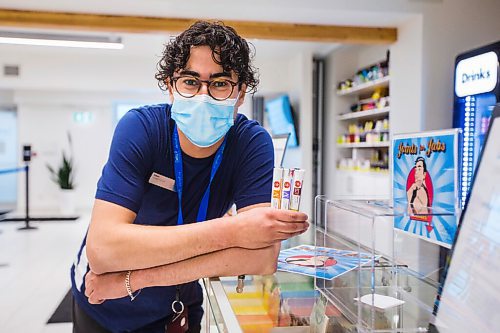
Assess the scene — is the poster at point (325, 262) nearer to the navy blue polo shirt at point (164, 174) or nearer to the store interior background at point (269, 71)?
the navy blue polo shirt at point (164, 174)

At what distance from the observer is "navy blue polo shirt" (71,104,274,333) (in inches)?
48.8

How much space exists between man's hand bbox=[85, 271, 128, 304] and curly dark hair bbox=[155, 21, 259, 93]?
62 centimetres

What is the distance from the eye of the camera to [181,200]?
1322 millimetres

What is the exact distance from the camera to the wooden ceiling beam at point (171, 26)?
443 cm

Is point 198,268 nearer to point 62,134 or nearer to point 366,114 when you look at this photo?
point 366,114

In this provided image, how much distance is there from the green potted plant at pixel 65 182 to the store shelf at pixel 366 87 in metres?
5.51

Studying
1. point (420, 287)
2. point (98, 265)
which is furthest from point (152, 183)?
point (420, 287)

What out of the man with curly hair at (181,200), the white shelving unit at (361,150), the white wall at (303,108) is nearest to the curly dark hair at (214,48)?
the man with curly hair at (181,200)

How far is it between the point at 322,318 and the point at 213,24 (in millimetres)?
907

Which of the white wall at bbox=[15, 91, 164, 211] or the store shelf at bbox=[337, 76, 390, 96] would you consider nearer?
the store shelf at bbox=[337, 76, 390, 96]

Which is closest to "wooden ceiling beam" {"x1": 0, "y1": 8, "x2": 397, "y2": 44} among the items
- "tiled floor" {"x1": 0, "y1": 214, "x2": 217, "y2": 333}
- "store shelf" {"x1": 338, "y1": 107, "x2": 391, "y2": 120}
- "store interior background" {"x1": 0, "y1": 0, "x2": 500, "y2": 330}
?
"store interior background" {"x1": 0, "y1": 0, "x2": 500, "y2": 330}

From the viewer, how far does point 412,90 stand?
4734mm

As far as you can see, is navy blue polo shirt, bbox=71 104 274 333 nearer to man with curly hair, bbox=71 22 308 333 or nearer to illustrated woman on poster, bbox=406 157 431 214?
man with curly hair, bbox=71 22 308 333

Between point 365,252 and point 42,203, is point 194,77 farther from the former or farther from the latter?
point 42,203
